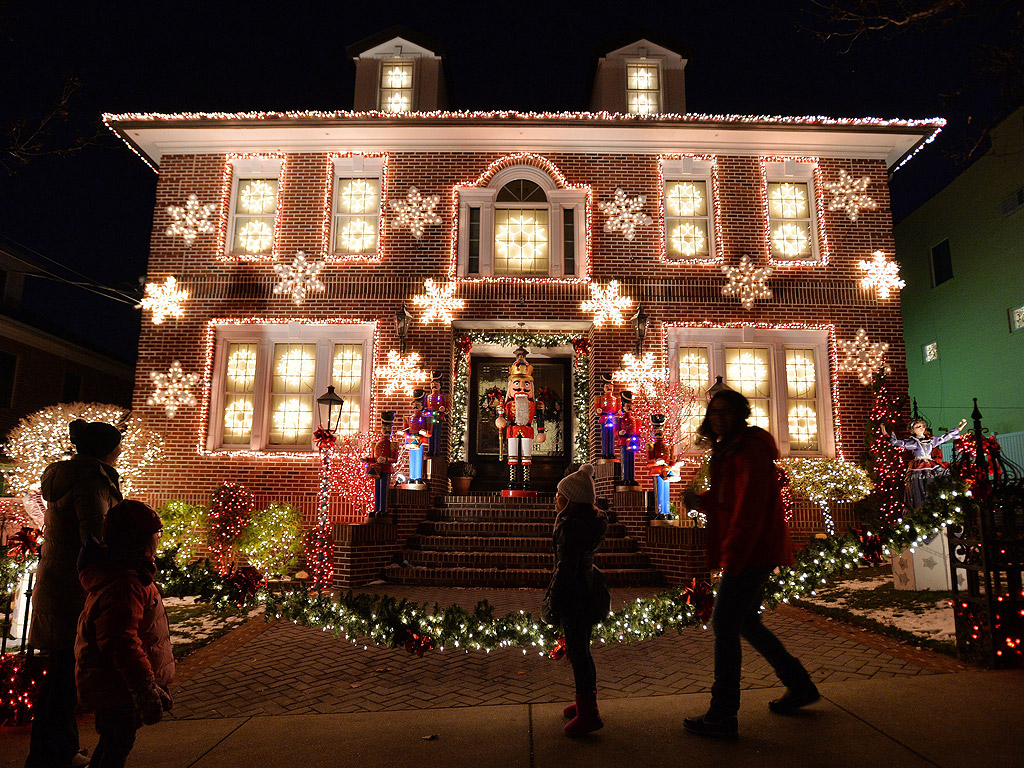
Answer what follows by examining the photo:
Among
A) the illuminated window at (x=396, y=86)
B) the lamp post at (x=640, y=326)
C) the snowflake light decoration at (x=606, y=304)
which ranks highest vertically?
the illuminated window at (x=396, y=86)

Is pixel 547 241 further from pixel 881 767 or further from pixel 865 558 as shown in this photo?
pixel 881 767

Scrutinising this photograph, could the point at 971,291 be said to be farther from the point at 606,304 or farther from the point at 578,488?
the point at 578,488

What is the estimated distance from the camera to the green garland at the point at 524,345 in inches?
455

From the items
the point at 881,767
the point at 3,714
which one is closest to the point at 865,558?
the point at 881,767

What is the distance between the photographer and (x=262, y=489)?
411 inches

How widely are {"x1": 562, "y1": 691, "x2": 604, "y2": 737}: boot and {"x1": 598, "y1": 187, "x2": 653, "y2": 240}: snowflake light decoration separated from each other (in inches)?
364

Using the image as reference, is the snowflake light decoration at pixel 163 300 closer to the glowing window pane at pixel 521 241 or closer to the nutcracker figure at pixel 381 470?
the nutcracker figure at pixel 381 470

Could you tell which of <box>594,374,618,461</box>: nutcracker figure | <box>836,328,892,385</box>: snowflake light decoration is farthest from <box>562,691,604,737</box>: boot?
<box>836,328,892,385</box>: snowflake light decoration

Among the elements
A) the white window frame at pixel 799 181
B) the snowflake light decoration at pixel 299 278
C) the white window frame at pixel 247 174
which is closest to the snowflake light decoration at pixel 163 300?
the white window frame at pixel 247 174

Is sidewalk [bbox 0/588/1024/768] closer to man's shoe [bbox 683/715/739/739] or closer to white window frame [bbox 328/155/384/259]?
man's shoe [bbox 683/715/739/739]

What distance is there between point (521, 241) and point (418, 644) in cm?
838

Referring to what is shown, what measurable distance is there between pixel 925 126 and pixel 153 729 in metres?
13.9

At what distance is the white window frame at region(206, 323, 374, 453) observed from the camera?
10.8 metres

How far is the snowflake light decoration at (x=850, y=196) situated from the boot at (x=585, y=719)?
11.0 m
